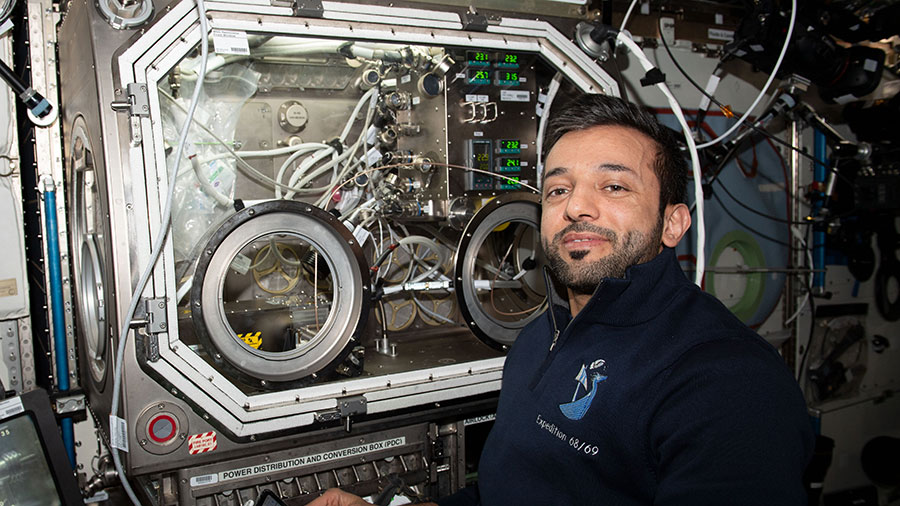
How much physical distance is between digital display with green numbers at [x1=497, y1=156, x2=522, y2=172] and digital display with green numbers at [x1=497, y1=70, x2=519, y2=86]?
0.34 metres

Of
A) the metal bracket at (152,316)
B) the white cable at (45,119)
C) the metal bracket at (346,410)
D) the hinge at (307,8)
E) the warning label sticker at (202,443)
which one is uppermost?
the hinge at (307,8)

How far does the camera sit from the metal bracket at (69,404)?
259 centimetres

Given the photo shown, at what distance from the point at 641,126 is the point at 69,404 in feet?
8.45

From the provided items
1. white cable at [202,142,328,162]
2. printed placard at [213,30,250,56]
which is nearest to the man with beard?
printed placard at [213,30,250,56]

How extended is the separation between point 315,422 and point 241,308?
0.55m

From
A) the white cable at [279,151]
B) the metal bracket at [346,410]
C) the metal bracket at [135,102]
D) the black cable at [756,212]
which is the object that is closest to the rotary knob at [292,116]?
the white cable at [279,151]

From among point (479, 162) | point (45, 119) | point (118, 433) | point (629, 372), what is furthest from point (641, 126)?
point (45, 119)

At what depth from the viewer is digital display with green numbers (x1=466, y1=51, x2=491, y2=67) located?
264 centimetres

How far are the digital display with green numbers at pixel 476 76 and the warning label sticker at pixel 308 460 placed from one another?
1554mm

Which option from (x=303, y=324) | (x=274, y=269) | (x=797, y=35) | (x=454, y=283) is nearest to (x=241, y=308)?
(x=303, y=324)

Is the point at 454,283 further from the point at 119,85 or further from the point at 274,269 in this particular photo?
the point at 119,85

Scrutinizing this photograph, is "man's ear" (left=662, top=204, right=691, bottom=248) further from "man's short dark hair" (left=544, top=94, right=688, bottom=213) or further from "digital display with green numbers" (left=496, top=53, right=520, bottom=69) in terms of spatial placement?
"digital display with green numbers" (left=496, top=53, right=520, bottom=69)

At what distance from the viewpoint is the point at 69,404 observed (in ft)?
8.55

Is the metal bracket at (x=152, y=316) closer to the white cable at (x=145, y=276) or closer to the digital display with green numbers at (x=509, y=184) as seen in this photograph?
the white cable at (x=145, y=276)
